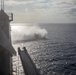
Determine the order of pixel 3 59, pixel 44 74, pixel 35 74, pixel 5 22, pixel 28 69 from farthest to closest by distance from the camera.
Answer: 1. pixel 44 74
2. pixel 28 69
3. pixel 35 74
4. pixel 5 22
5. pixel 3 59

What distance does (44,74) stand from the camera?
178ft

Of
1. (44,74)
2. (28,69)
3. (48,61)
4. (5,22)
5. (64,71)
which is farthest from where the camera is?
(48,61)

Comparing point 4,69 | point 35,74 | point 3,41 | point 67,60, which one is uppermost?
point 3,41

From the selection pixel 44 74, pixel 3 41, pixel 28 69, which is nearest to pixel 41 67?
pixel 44 74

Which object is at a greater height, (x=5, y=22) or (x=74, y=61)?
(x=5, y=22)

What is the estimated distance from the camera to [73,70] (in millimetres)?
60531

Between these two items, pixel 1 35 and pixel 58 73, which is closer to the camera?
pixel 1 35

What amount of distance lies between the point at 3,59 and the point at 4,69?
4.96 ft

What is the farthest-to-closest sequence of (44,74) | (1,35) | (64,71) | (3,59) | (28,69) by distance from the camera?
1. (64,71)
2. (44,74)
3. (28,69)
4. (3,59)
5. (1,35)

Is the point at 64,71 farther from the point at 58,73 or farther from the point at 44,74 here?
the point at 44,74

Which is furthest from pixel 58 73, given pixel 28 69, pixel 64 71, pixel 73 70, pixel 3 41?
pixel 3 41

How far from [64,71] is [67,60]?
1712 cm

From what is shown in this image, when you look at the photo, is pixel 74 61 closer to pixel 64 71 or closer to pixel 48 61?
pixel 48 61

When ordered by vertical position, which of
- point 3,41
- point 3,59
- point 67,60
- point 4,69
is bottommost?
point 67,60
